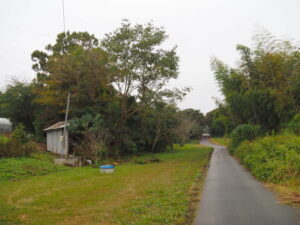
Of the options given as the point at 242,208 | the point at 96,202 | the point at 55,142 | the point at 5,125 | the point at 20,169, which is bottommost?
the point at 242,208

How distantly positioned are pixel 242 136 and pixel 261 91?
15.9 ft

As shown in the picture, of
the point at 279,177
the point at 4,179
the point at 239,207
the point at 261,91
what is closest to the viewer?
the point at 239,207

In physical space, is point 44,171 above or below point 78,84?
below

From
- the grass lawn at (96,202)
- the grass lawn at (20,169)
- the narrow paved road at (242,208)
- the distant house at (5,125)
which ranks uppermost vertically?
the distant house at (5,125)

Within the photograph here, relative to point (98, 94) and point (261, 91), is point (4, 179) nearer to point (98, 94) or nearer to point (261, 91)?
point (98, 94)

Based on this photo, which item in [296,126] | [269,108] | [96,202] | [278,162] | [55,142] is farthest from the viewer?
[55,142]

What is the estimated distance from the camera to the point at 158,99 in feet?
72.3

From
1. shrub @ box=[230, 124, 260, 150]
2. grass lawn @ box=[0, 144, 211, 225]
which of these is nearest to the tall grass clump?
grass lawn @ box=[0, 144, 211, 225]

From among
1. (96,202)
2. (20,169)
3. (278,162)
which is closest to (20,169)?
(20,169)

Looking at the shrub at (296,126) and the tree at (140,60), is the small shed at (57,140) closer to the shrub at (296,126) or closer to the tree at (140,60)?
the tree at (140,60)

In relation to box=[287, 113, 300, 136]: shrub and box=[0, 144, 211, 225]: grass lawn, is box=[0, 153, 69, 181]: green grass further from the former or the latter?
box=[287, 113, 300, 136]: shrub

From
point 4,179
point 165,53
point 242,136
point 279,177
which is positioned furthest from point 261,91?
point 4,179

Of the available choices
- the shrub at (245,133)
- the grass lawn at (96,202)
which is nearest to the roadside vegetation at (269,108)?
the shrub at (245,133)

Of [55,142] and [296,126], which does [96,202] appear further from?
[55,142]
